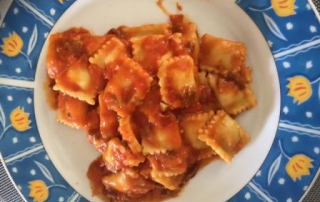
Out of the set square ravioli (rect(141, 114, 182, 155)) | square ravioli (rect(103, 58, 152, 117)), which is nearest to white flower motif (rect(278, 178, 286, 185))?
square ravioli (rect(141, 114, 182, 155))

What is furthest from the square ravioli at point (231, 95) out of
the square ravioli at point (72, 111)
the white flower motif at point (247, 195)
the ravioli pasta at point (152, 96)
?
the square ravioli at point (72, 111)

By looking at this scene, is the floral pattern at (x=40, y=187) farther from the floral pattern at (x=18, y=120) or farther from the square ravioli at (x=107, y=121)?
the square ravioli at (x=107, y=121)

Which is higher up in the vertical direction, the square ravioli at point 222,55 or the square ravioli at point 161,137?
the square ravioli at point 222,55

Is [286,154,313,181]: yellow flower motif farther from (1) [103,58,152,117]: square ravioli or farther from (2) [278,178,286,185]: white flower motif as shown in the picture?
(1) [103,58,152,117]: square ravioli

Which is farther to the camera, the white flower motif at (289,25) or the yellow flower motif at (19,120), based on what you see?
the yellow flower motif at (19,120)

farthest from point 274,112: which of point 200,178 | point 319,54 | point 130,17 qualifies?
point 130,17
